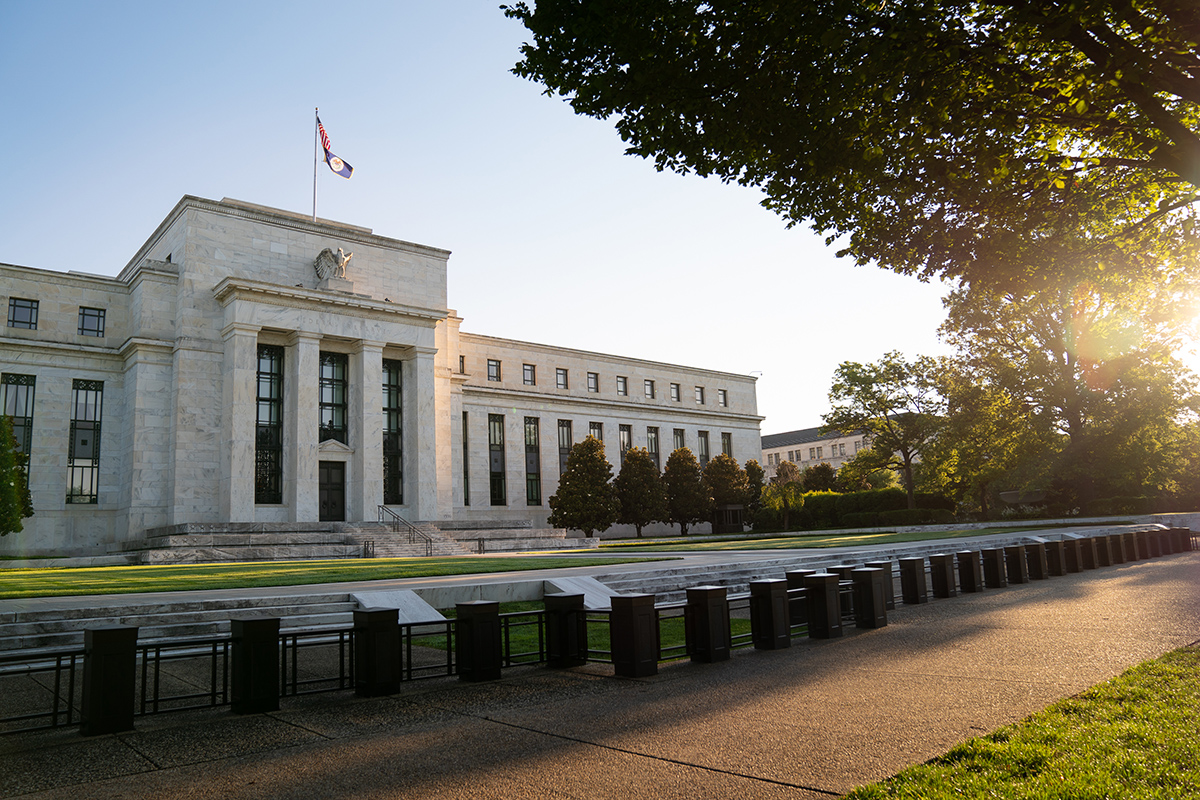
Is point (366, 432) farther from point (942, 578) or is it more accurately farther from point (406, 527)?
point (942, 578)

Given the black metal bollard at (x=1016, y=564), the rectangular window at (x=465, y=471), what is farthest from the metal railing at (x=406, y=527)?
the black metal bollard at (x=1016, y=564)

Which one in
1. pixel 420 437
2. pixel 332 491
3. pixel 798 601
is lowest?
pixel 798 601

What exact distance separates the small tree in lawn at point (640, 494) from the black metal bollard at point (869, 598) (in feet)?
137

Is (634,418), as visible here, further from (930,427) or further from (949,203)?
(949,203)

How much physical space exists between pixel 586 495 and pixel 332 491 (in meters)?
16.7

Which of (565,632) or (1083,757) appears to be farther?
(565,632)

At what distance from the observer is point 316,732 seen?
23.4ft

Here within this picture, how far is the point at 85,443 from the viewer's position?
3772 cm

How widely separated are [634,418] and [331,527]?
3181cm

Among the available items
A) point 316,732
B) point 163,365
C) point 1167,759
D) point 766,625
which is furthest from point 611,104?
point 163,365

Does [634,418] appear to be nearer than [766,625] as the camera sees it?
No

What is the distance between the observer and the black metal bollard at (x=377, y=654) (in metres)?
8.69

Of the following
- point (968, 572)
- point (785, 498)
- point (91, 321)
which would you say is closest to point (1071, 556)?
point (968, 572)

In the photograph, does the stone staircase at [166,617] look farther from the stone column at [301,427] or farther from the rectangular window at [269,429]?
the rectangular window at [269,429]
